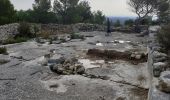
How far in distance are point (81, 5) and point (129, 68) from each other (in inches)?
995

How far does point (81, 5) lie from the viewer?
32.6 m

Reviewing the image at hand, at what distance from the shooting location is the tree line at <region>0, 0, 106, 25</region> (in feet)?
85.6

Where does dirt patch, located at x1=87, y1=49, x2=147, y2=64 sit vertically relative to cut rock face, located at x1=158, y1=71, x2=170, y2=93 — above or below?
below

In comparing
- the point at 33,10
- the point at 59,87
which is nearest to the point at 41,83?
the point at 59,87

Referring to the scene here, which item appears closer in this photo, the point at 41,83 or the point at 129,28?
the point at 41,83

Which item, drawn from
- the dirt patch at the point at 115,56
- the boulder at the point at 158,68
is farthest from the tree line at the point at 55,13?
the boulder at the point at 158,68

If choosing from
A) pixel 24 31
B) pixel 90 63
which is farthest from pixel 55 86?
pixel 24 31

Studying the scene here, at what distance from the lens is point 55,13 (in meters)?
31.1

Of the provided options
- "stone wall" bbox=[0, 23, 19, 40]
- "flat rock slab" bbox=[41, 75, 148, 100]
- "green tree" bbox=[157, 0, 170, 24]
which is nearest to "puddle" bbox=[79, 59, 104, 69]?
"flat rock slab" bbox=[41, 75, 148, 100]

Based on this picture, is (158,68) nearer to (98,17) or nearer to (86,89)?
(86,89)

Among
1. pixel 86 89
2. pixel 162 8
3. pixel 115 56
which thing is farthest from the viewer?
pixel 162 8

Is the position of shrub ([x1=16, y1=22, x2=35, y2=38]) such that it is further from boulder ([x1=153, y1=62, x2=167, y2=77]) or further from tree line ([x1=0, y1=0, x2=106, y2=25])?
boulder ([x1=153, y1=62, x2=167, y2=77])

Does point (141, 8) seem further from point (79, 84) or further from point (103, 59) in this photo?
point (79, 84)

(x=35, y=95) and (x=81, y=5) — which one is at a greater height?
(x=81, y=5)
